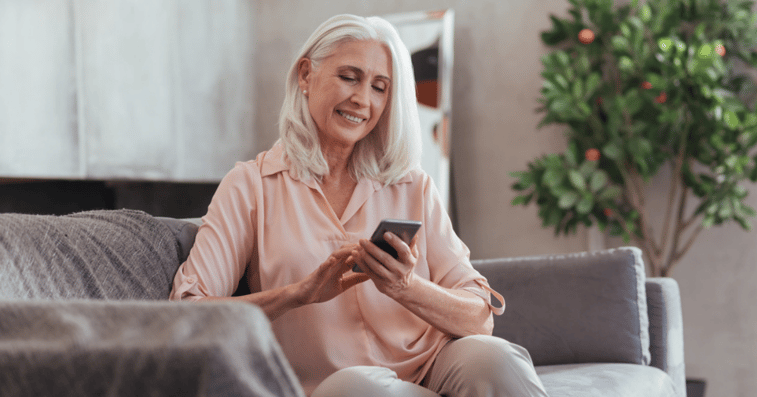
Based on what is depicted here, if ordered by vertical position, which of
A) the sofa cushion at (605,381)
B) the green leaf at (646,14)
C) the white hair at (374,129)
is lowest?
the sofa cushion at (605,381)

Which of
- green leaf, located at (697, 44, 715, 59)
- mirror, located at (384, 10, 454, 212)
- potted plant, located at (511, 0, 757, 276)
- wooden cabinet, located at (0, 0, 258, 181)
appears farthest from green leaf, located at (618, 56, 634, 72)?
wooden cabinet, located at (0, 0, 258, 181)

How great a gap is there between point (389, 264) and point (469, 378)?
0.73 feet

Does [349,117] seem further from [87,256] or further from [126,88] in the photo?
[126,88]

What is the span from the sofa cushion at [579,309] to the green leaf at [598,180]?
2.72 ft

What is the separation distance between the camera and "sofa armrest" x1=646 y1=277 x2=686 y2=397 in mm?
1633

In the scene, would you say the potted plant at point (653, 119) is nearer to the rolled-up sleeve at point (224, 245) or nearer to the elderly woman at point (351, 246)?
the elderly woman at point (351, 246)

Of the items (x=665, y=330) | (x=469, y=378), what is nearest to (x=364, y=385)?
(x=469, y=378)

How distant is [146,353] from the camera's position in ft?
1.53

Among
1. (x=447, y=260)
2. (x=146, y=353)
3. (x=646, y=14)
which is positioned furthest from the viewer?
(x=646, y=14)

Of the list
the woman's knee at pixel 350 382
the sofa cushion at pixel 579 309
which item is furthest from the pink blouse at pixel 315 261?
the sofa cushion at pixel 579 309

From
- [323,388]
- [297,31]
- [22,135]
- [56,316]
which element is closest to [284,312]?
[323,388]

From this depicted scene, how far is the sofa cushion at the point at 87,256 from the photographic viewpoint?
96 centimetres

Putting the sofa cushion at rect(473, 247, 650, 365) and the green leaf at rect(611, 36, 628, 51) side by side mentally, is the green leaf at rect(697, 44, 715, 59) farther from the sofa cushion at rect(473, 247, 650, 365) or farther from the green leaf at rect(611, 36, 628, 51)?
the sofa cushion at rect(473, 247, 650, 365)

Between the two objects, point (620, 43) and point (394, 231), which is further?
point (620, 43)
